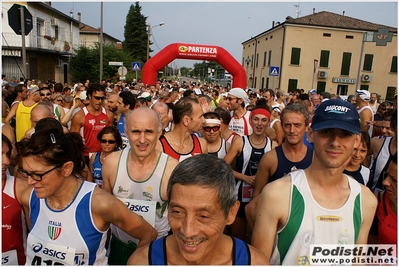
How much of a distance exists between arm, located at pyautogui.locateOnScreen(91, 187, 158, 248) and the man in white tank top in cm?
85

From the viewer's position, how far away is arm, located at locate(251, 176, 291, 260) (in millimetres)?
1705

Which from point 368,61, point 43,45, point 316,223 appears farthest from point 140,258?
point 368,61

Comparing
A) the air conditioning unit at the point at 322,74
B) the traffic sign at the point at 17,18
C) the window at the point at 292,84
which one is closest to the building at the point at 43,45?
the traffic sign at the point at 17,18

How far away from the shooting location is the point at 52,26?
3161 centimetres

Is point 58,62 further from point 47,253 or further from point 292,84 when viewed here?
point 47,253

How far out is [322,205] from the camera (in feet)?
5.64

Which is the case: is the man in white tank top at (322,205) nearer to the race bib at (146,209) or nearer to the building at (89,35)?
the race bib at (146,209)

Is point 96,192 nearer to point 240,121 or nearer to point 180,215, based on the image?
point 180,215

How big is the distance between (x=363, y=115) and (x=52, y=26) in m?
34.0

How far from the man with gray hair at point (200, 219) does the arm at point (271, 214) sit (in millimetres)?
206

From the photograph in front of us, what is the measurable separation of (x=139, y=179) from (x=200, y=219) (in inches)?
49.4

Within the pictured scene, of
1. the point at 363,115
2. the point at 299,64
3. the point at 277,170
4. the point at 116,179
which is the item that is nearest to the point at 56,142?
the point at 116,179

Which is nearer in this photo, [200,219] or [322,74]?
[200,219]

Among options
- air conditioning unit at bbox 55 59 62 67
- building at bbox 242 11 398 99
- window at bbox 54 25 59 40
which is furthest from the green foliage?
building at bbox 242 11 398 99
